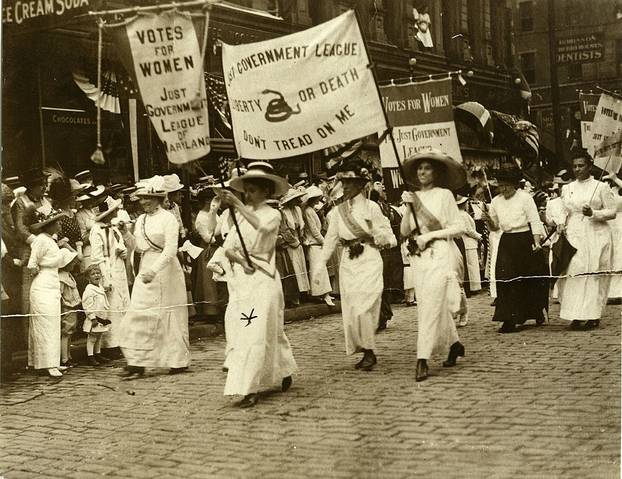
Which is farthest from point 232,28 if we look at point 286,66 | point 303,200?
point 286,66

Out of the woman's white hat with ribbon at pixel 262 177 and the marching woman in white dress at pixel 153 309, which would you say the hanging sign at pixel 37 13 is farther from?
the woman's white hat with ribbon at pixel 262 177

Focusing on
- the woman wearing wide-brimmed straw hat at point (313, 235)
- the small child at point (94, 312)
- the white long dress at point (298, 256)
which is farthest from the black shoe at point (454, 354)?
the white long dress at point (298, 256)

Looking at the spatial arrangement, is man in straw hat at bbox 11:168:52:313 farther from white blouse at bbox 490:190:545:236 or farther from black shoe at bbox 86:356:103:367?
white blouse at bbox 490:190:545:236

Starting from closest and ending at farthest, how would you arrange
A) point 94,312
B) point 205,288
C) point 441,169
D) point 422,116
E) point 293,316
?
point 441,169
point 94,312
point 422,116
point 205,288
point 293,316

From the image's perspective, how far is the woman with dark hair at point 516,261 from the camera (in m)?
10.6

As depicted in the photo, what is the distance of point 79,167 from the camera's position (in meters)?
12.5

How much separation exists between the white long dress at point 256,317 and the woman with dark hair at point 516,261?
3.94m

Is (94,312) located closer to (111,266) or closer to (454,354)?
(111,266)

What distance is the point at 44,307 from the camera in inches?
354

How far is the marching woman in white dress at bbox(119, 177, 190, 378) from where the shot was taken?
29.2ft

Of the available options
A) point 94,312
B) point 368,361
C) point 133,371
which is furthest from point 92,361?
point 368,361

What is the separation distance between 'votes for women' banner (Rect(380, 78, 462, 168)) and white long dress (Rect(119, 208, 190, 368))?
100 inches

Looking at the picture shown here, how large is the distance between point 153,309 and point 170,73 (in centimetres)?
255

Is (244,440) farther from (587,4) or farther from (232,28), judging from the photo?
(232,28)
